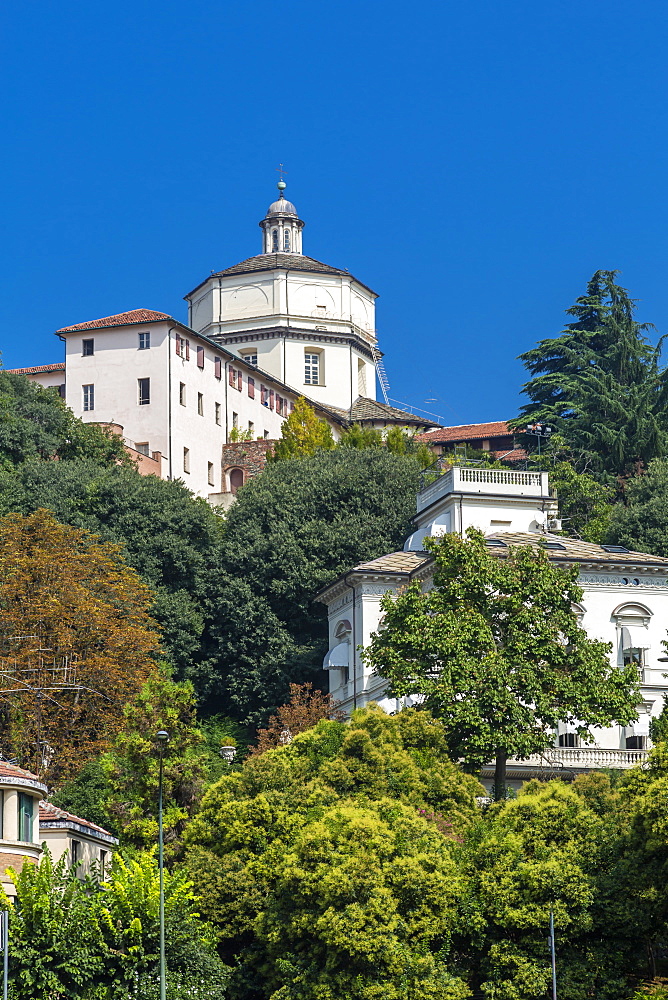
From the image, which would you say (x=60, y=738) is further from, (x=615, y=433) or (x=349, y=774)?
(x=615, y=433)

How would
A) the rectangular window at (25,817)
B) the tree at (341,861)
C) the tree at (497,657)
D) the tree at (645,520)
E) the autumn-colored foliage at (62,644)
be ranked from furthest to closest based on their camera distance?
the tree at (645,520)
the autumn-colored foliage at (62,644)
the tree at (497,657)
the rectangular window at (25,817)
the tree at (341,861)

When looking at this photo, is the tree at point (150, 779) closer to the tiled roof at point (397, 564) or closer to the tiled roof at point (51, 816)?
the tiled roof at point (51, 816)

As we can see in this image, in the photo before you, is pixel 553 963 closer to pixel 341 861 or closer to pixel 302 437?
pixel 341 861

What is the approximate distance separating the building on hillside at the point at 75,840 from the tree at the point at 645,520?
109 ft

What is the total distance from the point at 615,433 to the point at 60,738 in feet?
132

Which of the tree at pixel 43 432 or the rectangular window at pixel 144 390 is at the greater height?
the rectangular window at pixel 144 390

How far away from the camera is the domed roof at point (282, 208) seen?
128 metres

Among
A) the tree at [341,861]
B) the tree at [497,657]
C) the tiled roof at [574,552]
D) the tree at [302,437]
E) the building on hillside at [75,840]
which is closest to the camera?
the tree at [341,861]

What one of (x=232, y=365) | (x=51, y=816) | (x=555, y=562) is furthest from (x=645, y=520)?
(x=51, y=816)

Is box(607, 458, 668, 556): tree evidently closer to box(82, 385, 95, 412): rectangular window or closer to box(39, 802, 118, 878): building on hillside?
box(82, 385, 95, 412): rectangular window

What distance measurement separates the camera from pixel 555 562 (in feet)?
209

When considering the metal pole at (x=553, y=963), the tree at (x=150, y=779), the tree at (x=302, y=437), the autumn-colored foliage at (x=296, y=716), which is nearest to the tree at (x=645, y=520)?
the tree at (x=302, y=437)

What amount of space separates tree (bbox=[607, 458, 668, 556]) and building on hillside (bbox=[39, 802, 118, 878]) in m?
33.2

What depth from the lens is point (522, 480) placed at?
7094 cm
